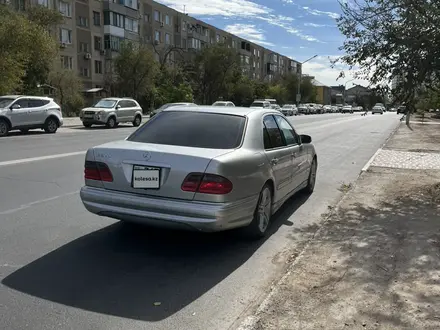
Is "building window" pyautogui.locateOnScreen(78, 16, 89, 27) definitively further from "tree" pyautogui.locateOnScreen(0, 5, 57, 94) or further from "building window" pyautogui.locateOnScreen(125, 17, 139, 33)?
"tree" pyautogui.locateOnScreen(0, 5, 57, 94)

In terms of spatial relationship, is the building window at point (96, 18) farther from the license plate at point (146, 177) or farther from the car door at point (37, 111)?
the license plate at point (146, 177)

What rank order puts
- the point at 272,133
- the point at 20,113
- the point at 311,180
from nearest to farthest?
the point at 272,133 < the point at 311,180 < the point at 20,113

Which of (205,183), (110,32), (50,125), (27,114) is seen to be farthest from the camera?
(110,32)

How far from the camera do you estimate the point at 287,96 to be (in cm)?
9506

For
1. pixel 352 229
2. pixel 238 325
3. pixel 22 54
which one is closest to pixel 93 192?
pixel 238 325

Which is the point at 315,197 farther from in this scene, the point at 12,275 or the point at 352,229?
the point at 12,275

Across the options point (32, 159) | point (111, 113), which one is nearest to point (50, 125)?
point (111, 113)

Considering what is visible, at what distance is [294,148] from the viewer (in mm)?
6797

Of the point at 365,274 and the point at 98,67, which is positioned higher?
the point at 98,67

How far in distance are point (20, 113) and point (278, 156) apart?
1718cm

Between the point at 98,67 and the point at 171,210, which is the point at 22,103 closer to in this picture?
the point at 171,210

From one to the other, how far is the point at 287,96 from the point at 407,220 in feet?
297

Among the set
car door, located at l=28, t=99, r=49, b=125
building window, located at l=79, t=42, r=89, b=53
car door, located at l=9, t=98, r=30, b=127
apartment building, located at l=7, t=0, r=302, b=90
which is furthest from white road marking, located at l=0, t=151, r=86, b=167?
building window, located at l=79, t=42, r=89, b=53

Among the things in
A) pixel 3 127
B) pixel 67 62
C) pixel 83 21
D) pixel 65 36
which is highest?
pixel 83 21
